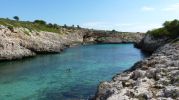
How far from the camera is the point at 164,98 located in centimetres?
1886

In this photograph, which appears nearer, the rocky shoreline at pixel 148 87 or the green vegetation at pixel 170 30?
the rocky shoreline at pixel 148 87

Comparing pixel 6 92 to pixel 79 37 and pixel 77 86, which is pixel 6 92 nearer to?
pixel 77 86

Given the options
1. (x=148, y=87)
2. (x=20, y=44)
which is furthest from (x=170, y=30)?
(x=148, y=87)

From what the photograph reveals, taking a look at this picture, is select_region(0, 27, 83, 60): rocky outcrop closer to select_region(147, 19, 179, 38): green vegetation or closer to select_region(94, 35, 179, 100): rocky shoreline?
select_region(147, 19, 179, 38): green vegetation

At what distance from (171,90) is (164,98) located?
4.50 ft

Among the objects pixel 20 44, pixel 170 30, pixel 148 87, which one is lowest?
pixel 20 44

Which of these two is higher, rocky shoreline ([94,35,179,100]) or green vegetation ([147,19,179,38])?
green vegetation ([147,19,179,38])

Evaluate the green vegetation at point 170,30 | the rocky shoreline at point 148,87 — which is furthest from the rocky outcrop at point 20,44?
the rocky shoreline at point 148,87

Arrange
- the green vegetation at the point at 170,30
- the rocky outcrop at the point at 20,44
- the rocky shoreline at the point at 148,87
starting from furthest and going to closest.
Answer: the green vegetation at the point at 170,30 → the rocky outcrop at the point at 20,44 → the rocky shoreline at the point at 148,87

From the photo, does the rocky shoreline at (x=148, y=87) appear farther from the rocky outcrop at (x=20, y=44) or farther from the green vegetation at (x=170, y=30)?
the green vegetation at (x=170, y=30)

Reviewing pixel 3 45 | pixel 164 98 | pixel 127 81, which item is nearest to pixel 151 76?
pixel 127 81

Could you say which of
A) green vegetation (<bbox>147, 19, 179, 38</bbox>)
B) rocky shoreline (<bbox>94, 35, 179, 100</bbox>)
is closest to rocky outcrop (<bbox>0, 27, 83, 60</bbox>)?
green vegetation (<bbox>147, 19, 179, 38</bbox>)

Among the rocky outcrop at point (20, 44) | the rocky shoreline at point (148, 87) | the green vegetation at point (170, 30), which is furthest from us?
the green vegetation at point (170, 30)

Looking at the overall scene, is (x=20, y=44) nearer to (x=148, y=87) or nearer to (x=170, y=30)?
(x=170, y=30)
